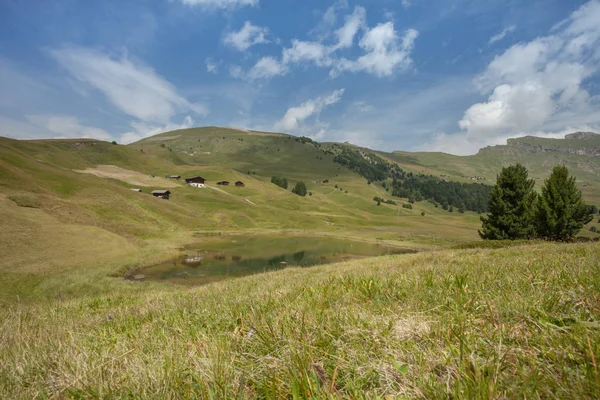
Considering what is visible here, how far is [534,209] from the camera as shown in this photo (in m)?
44.9

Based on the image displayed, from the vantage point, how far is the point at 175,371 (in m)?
2.14

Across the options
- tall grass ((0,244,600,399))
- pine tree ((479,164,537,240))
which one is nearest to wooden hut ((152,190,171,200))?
pine tree ((479,164,537,240))

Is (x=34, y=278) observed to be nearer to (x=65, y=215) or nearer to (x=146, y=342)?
(x=65, y=215)

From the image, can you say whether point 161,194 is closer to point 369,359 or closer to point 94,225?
point 94,225

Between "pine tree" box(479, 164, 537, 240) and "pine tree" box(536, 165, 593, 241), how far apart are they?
1.67 meters

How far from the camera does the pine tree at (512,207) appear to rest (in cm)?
4519

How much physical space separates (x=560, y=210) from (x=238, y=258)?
5242 centimetres

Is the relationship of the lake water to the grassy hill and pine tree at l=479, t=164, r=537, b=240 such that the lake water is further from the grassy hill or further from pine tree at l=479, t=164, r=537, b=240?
pine tree at l=479, t=164, r=537, b=240

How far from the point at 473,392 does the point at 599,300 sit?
229 cm

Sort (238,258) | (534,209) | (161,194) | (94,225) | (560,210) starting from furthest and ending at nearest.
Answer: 1. (161,194)
2. (94,225)
3. (238,258)
4. (534,209)
5. (560,210)

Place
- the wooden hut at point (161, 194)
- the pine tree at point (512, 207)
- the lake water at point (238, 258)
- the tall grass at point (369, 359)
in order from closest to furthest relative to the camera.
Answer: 1. the tall grass at point (369, 359)
2. the lake water at point (238, 258)
3. the pine tree at point (512, 207)
4. the wooden hut at point (161, 194)

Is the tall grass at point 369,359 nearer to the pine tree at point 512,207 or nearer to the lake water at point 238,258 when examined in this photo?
the lake water at point 238,258

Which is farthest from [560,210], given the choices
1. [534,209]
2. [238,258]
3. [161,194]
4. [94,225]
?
[161,194]

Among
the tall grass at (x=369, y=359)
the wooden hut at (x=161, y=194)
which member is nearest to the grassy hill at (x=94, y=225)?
the wooden hut at (x=161, y=194)
